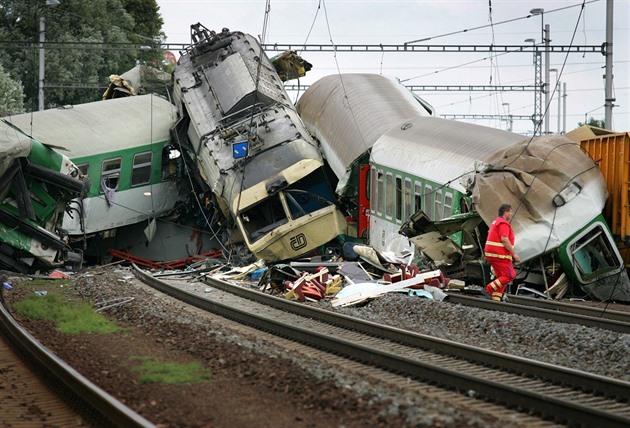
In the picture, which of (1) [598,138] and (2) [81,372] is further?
(1) [598,138]

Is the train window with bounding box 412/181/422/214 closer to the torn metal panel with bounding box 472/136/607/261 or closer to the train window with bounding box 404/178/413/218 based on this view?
the train window with bounding box 404/178/413/218

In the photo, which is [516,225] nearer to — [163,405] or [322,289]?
[322,289]

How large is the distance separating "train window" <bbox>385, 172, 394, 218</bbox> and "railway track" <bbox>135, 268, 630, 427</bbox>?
28.8ft

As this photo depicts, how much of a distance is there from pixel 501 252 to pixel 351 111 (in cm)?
1347

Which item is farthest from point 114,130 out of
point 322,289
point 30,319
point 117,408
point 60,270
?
point 117,408

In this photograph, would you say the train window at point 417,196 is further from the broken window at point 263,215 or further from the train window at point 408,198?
the broken window at point 263,215

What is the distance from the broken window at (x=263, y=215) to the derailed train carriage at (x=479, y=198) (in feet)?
5.49

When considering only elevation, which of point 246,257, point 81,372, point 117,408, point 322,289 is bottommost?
point 246,257

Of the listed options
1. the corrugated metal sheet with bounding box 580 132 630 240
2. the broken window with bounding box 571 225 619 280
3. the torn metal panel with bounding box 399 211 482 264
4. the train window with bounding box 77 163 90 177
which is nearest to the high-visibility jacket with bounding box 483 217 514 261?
the broken window with bounding box 571 225 619 280

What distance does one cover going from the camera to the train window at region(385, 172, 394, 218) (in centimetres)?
2405

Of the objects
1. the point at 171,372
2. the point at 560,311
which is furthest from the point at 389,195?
the point at 171,372

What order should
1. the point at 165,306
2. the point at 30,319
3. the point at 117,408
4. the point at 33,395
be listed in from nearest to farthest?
1. the point at 117,408
2. the point at 33,395
3. the point at 30,319
4. the point at 165,306

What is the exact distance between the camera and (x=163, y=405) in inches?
316

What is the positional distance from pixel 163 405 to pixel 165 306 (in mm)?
7943
